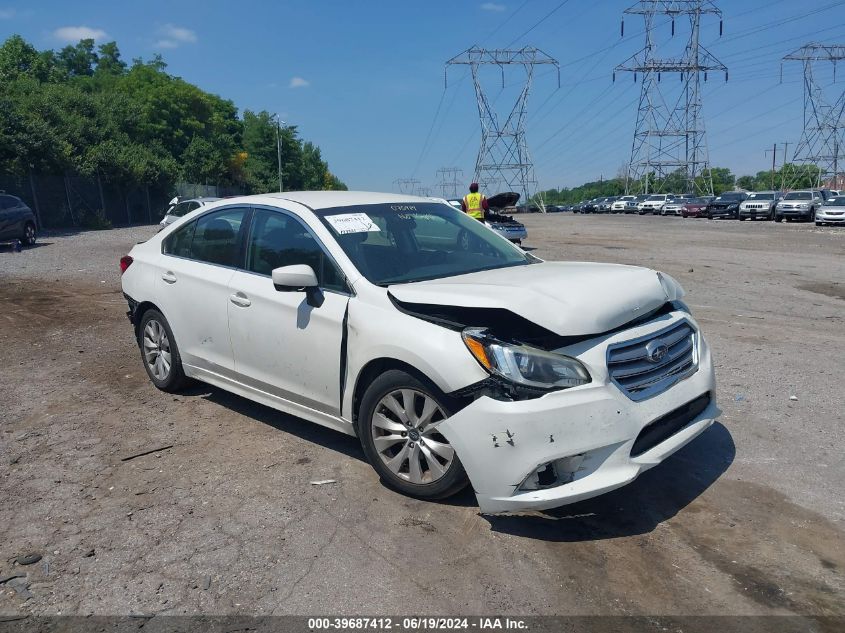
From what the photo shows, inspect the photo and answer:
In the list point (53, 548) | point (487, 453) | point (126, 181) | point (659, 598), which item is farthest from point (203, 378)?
point (126, 181)

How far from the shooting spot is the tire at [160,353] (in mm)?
5863

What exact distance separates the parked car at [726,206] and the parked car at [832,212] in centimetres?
1101

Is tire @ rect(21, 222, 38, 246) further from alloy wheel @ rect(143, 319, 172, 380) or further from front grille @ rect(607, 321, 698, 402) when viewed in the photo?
front grille @ rect(607, 321, 698, 402)

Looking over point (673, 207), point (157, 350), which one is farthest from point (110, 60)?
point (157, 350)

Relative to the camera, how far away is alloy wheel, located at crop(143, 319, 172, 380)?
19.7 feet

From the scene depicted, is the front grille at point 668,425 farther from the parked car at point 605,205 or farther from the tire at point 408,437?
the parked car at point 605,205

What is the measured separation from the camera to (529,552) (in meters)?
3.54

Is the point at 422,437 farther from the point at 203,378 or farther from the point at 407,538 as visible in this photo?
the point at 203,378

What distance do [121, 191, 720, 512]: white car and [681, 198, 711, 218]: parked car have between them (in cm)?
4960

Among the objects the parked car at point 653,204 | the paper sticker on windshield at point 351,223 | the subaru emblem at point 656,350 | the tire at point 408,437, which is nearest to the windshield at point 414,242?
the paper sticker on windshield at point 351,223

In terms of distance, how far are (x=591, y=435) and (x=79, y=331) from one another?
7.27 metres

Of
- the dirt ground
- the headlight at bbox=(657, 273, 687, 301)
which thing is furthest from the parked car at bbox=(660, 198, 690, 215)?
the headlight at bbox=(657, 273, 687, 301)

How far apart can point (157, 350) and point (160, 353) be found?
7cm

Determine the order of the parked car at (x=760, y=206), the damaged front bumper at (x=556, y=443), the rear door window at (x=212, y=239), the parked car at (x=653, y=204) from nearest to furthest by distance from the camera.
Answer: the damaged front bumper at (x=556, y=443) < the rear door window at (x=212, y=239) < the parked car at (x=760, y=206) < the parked car at (x=653, y=204)
